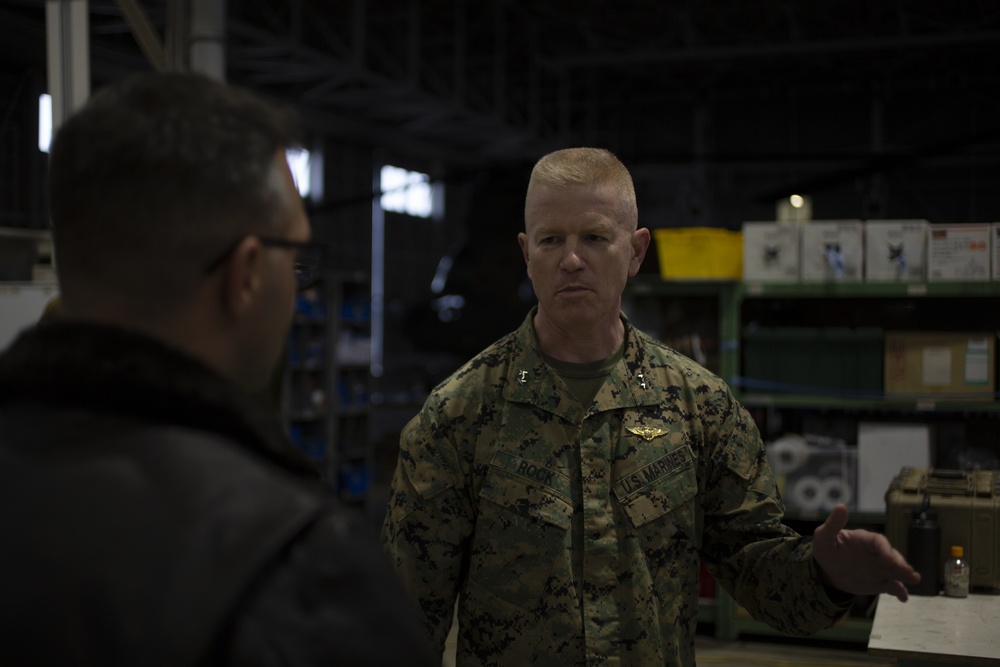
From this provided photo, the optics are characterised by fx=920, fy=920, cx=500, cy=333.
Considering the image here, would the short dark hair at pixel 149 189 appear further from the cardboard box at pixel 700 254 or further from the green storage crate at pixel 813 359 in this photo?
the green storage crate at pixel 813 359

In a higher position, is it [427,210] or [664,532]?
[427,210]

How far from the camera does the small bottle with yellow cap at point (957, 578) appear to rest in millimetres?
2926

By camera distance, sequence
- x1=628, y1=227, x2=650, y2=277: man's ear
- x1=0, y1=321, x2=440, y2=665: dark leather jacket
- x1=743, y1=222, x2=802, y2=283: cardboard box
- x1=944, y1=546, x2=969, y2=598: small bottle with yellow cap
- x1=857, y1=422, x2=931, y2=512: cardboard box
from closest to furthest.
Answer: x1=0, y1=321, x2=440, y2=665: dark leather jacket, x1=628, y1=227, x2=650, y2=277: man's ear, x1=944, y1=546, x2=969, y2=598: small bottle with yellow cap, x1=857, y1=422, x2=931, y2=512: cardboard box, x1=743, y1=222, x2=802, y2=283: cardboard box

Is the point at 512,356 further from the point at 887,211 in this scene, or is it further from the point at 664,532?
the point at 887,211

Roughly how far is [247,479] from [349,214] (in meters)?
15.0

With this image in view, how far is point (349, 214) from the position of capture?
50.7ft

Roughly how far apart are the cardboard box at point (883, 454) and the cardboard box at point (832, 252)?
0.88 m

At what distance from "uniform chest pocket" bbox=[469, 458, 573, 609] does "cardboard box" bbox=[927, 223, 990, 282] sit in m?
3.85

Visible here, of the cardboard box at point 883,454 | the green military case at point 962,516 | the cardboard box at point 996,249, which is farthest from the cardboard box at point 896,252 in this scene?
the green military case at point 962,516

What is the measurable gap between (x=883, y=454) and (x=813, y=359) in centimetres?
65

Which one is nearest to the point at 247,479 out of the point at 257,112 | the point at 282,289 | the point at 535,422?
the point at 282,289

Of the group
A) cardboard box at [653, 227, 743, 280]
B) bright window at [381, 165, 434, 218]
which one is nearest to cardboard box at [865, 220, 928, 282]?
cardboard box at [653, 227, 743, 280]

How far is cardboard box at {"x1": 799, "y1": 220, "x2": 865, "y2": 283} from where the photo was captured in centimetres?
514

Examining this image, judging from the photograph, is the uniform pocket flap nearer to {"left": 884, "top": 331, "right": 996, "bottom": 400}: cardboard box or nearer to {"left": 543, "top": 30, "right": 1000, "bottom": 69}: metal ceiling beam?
{"left": 884, "top": 331, "right": 996, "bottom": 400}: cardboard box
